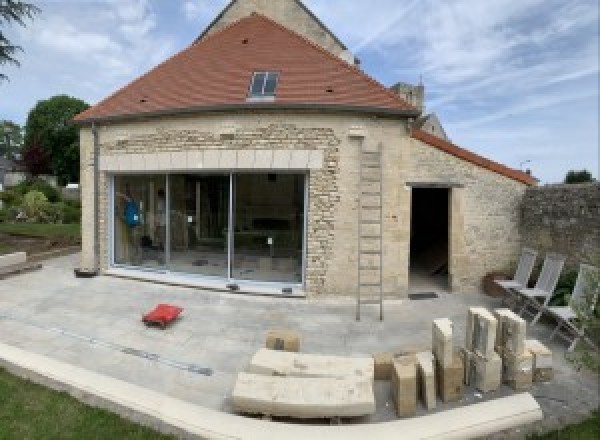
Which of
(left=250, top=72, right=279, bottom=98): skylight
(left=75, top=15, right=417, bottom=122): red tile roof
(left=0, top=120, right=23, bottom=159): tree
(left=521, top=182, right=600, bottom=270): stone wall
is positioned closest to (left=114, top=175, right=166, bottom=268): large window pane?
(left=75, top=15, right=417, bottom=122): red tile roof

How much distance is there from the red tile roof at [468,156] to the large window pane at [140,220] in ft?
22.2

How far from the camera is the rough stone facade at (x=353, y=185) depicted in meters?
9.64

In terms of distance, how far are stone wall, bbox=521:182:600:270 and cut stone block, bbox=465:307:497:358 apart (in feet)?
12.8

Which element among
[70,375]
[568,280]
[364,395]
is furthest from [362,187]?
[70,375]

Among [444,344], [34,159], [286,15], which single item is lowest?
[444,344]

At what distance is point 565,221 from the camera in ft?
30.1

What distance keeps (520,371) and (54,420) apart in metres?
5.75

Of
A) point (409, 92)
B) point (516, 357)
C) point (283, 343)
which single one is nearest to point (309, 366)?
point (283, 343)

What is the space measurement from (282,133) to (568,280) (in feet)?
22.1

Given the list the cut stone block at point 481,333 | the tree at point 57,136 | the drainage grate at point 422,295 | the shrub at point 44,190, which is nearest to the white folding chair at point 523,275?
the drainage grate at point 422,295

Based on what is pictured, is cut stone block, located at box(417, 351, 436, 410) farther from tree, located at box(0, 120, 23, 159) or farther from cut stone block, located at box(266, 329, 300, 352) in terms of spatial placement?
tree, located at box(0, 120, 23, 159)

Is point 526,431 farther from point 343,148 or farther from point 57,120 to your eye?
point 57,120

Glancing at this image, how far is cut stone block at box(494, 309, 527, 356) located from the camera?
5590mm

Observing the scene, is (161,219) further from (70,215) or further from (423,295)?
(70,215)
